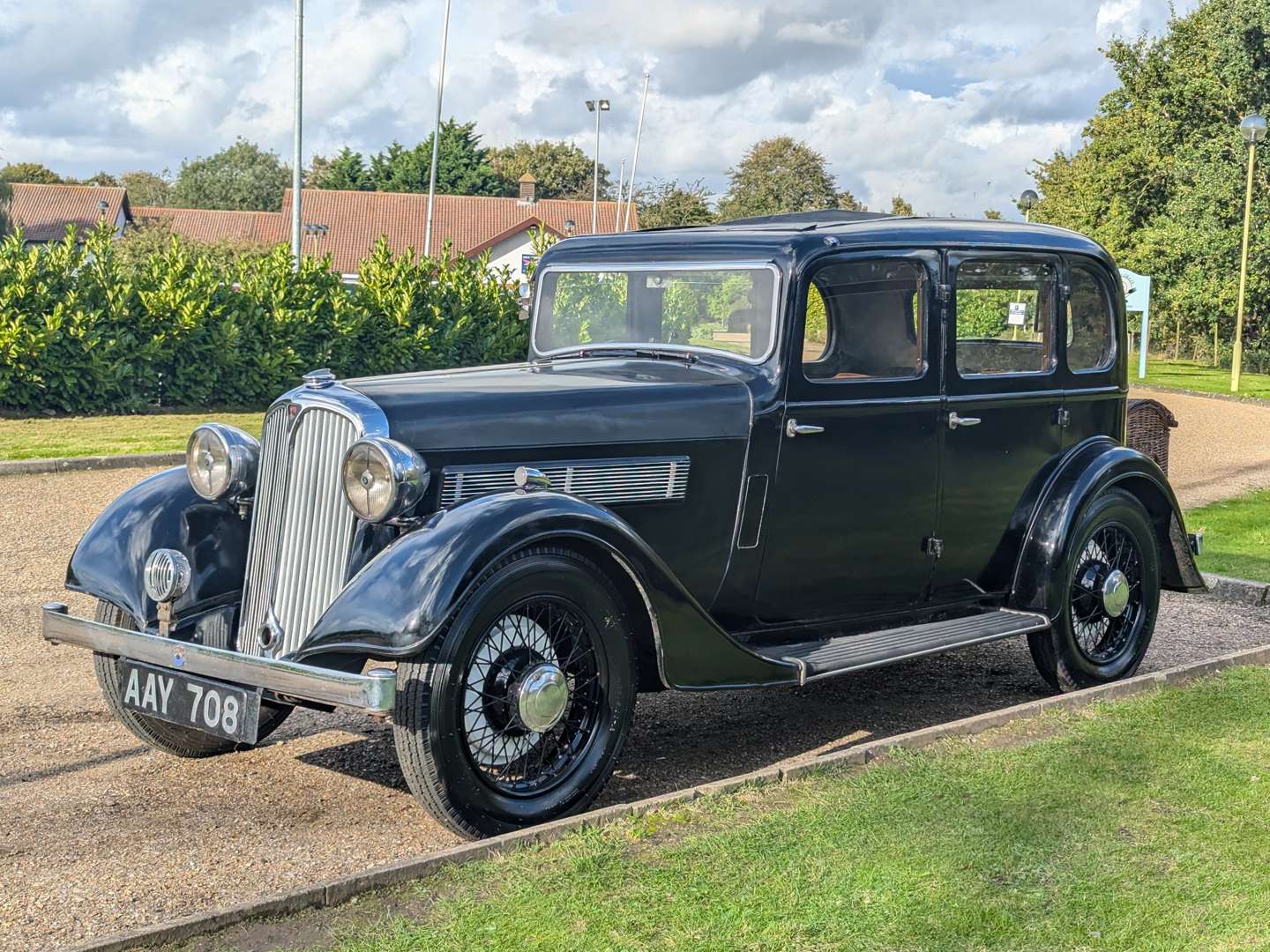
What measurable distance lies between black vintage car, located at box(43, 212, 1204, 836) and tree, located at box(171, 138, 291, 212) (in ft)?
322

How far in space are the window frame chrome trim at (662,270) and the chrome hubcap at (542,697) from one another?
1593mm

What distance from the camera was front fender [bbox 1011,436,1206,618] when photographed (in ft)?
19.8

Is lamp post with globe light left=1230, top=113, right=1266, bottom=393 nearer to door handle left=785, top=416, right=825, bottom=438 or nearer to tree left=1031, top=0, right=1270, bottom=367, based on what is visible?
tree left=1031, top=0, right=1270, bottom=367

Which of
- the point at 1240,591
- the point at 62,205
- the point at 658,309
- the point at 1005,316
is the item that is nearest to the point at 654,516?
the point at 658,309

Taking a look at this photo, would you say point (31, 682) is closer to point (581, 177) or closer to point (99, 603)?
point (99, 603)

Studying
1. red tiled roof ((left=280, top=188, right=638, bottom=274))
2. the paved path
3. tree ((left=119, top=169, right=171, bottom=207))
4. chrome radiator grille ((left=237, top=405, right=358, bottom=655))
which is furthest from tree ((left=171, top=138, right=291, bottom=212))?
chrome radiator grille ((left=237, top=405, right=358, bottom=655))

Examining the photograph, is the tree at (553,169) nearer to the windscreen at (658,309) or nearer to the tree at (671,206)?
the tree at (671,206)

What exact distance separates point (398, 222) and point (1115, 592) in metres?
63.8

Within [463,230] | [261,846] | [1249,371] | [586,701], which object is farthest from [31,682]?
[463,230]

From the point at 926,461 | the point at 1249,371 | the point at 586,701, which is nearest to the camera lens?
the point at 586,701

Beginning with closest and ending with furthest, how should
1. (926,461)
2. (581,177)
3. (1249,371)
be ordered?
1. (926,461)
2. (1249,371)
3. (581,177)

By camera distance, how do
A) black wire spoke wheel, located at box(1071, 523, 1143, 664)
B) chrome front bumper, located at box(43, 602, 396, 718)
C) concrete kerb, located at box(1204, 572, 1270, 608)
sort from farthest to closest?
concrete kerb, located at box(1204, 572, 1270, 608) < black wire spoke wheel, located at box(1071, 523, 1143, 664) < chrome front bumper, located at box(43, 602, 396, 718)

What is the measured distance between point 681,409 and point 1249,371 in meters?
36.9

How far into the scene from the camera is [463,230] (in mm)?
67125
